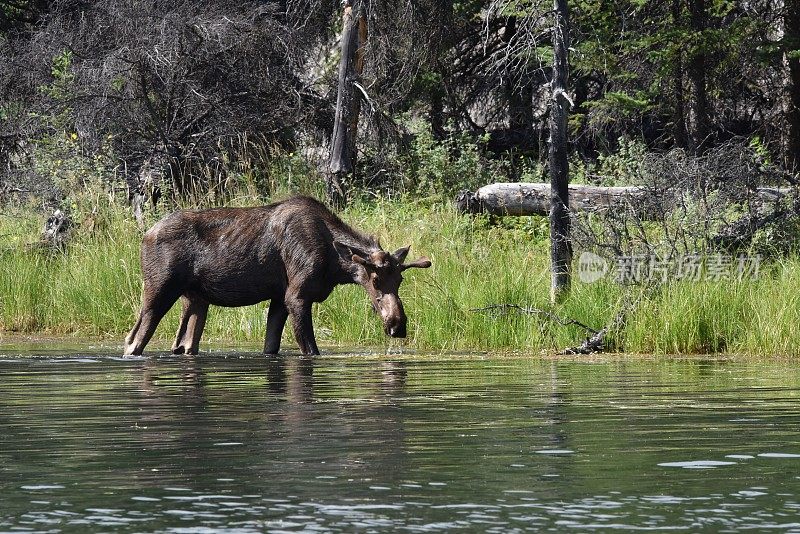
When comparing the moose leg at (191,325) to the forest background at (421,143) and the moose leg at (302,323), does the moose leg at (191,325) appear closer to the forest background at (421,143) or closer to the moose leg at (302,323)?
the moose leg at (302,323)

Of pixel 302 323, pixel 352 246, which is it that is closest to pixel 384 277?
pixel 352 246

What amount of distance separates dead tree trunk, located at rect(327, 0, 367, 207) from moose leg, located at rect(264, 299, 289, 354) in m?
7.75

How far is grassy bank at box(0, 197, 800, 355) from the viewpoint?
47.4 feet

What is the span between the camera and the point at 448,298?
1577 centimetres

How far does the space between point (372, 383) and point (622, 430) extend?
325 centimetres

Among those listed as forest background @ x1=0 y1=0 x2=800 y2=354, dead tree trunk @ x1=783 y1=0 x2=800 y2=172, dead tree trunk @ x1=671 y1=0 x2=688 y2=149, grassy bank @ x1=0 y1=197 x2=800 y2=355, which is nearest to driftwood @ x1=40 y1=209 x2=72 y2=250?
forest background @ x1=0 y1=0 x2=800 y2=354

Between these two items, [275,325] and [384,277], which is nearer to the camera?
[384,277]

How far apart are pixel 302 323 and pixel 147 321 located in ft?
5.14

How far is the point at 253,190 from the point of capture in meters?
20.1

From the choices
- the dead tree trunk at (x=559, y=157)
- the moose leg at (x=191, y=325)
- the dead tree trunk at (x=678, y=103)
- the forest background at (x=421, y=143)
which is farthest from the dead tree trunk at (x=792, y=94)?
the moose leg at (x=191, y=325)

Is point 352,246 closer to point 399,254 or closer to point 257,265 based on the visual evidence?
point 399,254

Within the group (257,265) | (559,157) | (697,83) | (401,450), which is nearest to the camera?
(401,450)

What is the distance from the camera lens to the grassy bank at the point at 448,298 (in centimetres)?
1444

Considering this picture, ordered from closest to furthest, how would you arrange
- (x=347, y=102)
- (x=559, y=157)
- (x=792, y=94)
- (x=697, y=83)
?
1. (x=559, y=157)
2. (x=697, y=83)
3. (x=792, y=94)
4. (x=347, y=102)
